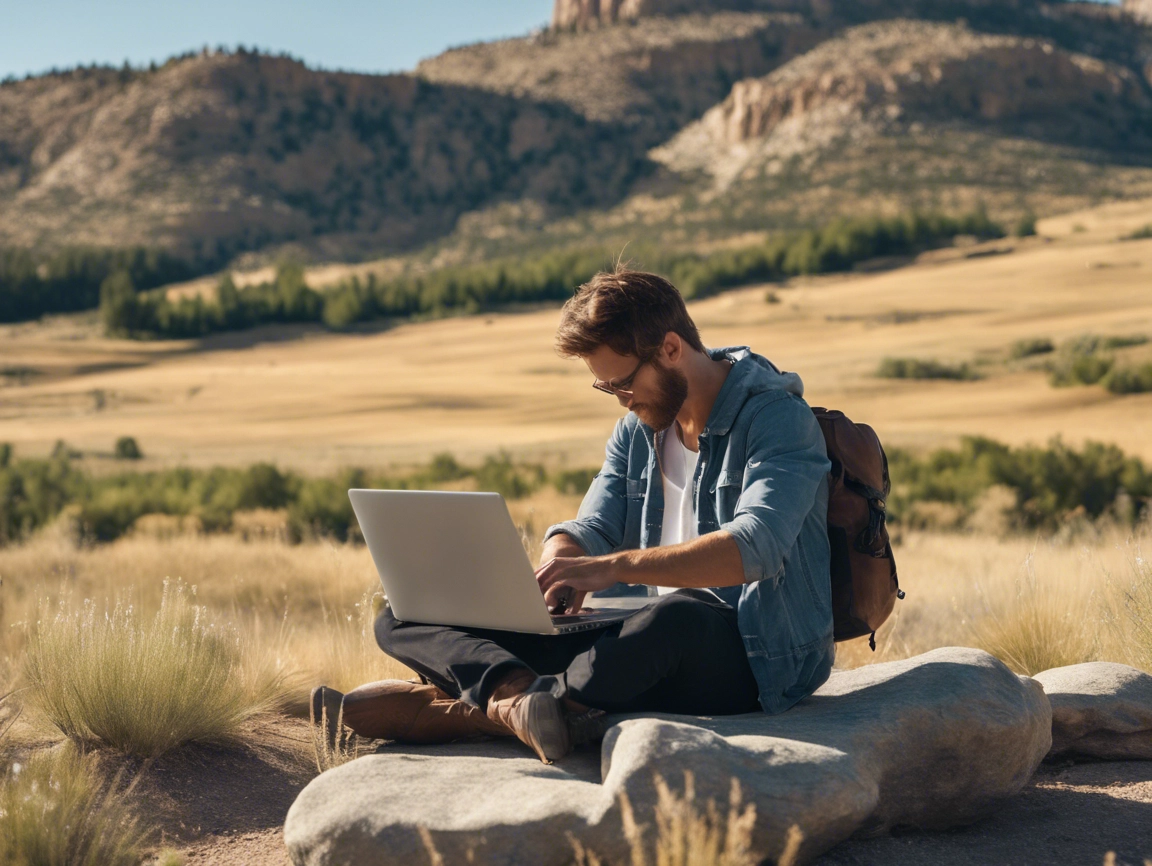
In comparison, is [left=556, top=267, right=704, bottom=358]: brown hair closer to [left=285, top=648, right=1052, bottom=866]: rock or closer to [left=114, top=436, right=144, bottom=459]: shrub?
[left=285, top=648, right=1052, bottom=866]: rock

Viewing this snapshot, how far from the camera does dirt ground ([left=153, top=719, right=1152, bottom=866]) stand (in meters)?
3.33

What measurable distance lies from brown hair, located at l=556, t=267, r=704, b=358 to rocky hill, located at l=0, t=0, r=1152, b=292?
64.1 metres

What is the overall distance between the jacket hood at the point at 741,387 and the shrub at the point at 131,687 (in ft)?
7.40

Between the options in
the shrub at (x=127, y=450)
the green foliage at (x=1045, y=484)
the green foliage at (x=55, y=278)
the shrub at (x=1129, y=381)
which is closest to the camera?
the green foliage at (x=1045, y=484)

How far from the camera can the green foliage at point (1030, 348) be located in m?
35.7

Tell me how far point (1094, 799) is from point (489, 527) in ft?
7.04

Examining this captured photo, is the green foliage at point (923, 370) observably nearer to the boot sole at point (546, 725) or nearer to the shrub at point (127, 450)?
the shrub at point (127, 450)

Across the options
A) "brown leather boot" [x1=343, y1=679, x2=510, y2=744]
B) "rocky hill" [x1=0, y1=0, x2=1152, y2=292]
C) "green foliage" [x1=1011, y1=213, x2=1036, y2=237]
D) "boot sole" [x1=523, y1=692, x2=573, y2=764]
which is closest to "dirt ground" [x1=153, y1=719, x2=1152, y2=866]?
"brown leather boot" [x1=343, y1=679, x2=510, y2=744]

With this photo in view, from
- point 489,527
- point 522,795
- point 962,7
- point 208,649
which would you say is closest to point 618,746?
point 522,795

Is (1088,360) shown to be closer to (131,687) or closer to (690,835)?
(131,687)

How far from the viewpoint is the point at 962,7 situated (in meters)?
112

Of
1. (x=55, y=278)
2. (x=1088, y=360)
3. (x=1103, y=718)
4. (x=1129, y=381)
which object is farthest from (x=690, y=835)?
(x=55, y=278)

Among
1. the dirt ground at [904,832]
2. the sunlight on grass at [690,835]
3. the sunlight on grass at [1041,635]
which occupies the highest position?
the sunlight on grass at [690,835]

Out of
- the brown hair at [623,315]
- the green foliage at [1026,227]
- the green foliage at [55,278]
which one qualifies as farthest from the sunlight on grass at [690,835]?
the green foliage at [55,278]
